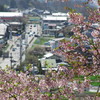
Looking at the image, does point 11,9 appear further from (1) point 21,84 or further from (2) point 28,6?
(1) point 21,84

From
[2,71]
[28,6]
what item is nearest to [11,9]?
[28,6]

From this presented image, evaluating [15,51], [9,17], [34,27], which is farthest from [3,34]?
[9,17]

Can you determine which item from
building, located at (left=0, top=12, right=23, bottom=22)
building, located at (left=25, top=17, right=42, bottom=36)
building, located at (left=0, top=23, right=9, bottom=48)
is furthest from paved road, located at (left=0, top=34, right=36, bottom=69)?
building, located at (left=0, top=12, right=23, bottom=22)

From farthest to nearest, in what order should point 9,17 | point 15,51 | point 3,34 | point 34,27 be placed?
1. point 9,17
2. point 34,27
3. point 3,34
4. point 15,51

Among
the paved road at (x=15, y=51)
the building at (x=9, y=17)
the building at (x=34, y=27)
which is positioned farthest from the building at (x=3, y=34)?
the building at (x=9, y=17)

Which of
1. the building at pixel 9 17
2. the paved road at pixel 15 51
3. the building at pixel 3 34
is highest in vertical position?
the building at pixel 9 17

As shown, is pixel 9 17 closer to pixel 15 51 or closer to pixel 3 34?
pixel 3 34

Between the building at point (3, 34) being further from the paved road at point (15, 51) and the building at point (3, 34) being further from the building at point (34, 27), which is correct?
the building at point (34, 27)

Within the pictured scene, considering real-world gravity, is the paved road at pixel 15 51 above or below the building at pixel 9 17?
below

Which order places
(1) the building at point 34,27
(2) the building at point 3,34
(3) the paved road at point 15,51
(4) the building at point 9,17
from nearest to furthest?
(3) the paved road at point 15,51 → (2) the building at point 3,34 → (1) the building at point 34,27 → (4) the building at point 9,17

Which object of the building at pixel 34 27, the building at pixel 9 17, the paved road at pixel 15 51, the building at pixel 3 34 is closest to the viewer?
the paved road at pixel 15 51

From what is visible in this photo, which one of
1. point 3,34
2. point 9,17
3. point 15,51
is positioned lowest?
point 15,51
